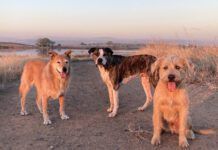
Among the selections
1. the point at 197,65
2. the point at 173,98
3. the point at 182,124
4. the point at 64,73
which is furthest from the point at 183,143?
the point at 197,65

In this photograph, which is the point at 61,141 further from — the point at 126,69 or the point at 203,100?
the point at 203,100

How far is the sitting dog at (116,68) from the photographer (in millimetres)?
8312

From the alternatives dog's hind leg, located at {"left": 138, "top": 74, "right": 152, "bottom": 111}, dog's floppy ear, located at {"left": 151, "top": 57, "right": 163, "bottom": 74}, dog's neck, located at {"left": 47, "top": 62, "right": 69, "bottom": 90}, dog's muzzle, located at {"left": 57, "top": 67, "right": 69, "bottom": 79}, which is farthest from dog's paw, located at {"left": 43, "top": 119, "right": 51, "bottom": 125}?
dog's floppy ear, located at {"left": 151, "top": 57, "right": 163, "bottom": 74}

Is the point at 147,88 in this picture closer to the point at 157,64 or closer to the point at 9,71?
the point at 157,64

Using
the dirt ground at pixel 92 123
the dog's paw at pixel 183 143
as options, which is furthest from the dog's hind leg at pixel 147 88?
the dog's paw at pixel 183 143

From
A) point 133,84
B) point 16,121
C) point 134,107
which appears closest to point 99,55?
point 134,107

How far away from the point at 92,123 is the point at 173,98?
6.71 feet

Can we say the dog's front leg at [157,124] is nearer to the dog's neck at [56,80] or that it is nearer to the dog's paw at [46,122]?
the dog's paw at [46,122]

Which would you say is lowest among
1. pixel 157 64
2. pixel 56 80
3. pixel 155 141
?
pixel 155 141

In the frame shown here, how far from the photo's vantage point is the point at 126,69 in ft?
28.2

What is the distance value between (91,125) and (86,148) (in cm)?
136

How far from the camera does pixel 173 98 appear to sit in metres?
5.89

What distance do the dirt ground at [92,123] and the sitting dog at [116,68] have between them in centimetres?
47

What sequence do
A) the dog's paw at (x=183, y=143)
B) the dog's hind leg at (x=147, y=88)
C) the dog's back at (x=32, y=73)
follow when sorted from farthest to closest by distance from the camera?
the dog's hind leg at (x=147, y=88), the dog's back at (x=32, y=73), the dog's paw at (x=183, y=143)
